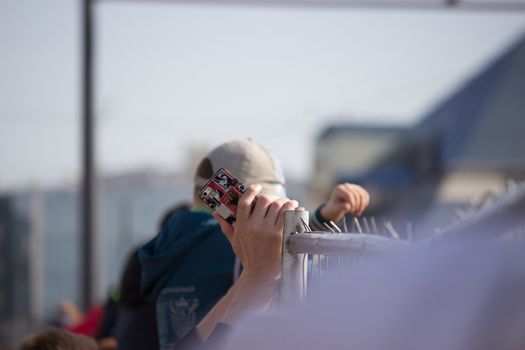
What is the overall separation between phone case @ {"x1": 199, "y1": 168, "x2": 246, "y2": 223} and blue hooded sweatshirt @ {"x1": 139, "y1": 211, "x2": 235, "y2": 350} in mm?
607

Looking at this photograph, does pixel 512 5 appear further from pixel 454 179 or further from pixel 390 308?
pixel 454 179

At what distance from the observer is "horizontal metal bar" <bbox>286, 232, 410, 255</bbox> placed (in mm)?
1549

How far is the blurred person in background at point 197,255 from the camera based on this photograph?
2.63m

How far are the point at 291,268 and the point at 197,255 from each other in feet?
2.74

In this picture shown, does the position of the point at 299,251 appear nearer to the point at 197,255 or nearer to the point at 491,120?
the point at 197,255

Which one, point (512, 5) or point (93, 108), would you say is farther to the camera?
point (93, 108)

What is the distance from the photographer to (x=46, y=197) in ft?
51.2

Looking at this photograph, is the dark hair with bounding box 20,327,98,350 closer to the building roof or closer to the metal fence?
the metal fence

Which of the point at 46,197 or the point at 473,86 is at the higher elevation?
the point at 473,86

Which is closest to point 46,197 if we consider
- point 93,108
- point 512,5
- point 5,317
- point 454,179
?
point 5,317

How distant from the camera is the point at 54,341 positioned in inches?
119

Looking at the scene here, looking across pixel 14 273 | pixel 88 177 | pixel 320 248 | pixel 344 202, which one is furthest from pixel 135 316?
pixel 14 273

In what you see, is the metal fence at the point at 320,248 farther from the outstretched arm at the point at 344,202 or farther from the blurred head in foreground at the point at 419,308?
the outstretched arm at the point at 344,202

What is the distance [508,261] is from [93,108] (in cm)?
823
